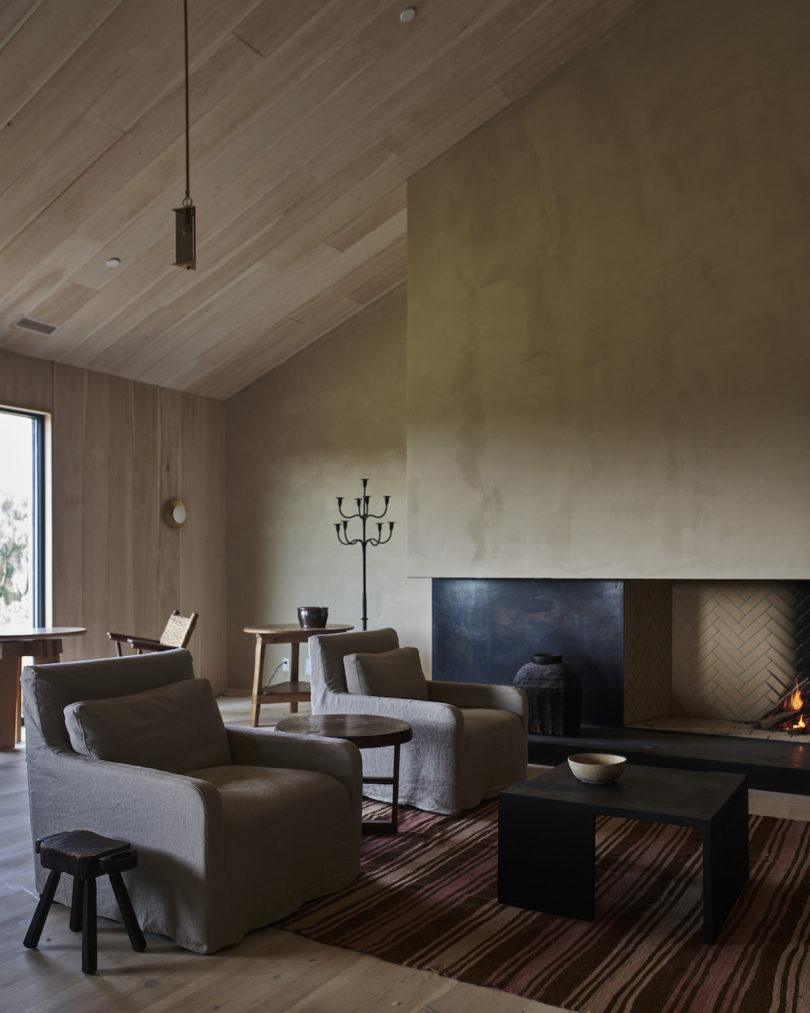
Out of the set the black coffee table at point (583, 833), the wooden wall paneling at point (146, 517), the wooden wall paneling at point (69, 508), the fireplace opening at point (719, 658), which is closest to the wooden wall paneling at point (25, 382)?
the wooden wall paneling at point (69, 508)

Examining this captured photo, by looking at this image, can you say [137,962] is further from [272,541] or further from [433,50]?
[272,541]

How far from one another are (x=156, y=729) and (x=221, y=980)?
90 centimetres

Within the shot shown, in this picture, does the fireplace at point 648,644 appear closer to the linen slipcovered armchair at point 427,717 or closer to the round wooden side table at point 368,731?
the linen slipcovered armchair at point 427,717

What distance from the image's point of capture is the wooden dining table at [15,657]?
519 centimetres

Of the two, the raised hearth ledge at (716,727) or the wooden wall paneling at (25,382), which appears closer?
the raised hearth ledge at (716,727)

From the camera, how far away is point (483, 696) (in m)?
4.56

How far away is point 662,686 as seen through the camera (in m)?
5.54

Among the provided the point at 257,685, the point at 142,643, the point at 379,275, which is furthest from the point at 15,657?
the point at 379,275

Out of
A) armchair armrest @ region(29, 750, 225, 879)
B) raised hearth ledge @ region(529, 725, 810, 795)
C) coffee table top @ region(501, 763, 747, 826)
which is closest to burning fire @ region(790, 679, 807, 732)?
raised hearth ledge @ region(529, 725, 810, 795)

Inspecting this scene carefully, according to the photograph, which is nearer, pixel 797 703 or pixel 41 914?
→ pixel 41 914

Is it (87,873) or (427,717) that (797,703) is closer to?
(427,717)

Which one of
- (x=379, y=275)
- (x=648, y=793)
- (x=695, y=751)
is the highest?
(x=379, y=275)

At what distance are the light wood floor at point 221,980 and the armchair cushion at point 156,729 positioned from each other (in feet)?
1.73

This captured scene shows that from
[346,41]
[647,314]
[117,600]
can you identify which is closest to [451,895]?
[647,314]
